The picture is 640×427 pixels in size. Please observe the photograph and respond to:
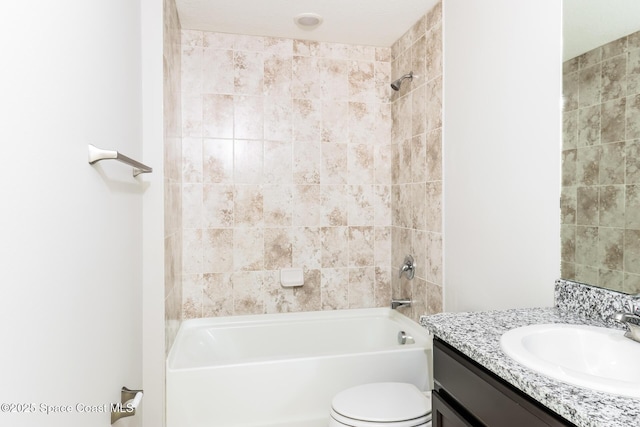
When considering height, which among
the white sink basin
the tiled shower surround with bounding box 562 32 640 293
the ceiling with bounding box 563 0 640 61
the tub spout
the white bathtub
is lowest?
the white bathtub

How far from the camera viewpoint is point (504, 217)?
1665mm

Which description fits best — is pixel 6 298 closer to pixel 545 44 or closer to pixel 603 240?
pixel 603 240

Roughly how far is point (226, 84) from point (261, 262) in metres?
1.18

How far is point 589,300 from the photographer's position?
1227 millimetres

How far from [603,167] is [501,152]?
0.48 m

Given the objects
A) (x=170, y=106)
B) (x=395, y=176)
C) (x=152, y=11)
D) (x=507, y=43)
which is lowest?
(x=395, y=176)

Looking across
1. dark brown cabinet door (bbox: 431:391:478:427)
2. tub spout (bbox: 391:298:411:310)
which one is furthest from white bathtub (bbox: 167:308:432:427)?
dark brown cabinet door (bbox: 431:391:478:427)

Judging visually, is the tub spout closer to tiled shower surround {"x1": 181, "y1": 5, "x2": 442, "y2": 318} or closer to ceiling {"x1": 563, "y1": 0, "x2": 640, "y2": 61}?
tiled shower surround {"x1": 181, "y1": 5, "x2": 442, "y2": 318}

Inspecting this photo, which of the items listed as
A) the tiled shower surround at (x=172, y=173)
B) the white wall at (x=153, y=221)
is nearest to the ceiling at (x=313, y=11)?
the tiled shower surround at (x=172, y=173)

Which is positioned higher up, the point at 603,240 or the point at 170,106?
Answer: the point at 170,106

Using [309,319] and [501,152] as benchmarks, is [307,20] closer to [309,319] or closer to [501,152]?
[501,152]

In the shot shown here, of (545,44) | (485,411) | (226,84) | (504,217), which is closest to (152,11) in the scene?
(226,84)

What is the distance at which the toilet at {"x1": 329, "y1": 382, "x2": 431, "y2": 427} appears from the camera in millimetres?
1503

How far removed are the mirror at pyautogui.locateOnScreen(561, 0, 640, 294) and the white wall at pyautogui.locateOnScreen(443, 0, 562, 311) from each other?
50mm
